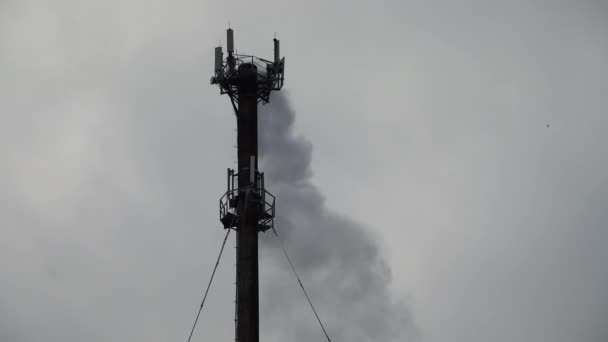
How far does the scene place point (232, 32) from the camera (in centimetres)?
7881

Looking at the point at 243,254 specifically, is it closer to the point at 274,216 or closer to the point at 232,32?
the point at 274,216

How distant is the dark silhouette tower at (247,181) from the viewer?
236 feet

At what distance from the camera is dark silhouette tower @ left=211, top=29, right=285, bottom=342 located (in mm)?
71938

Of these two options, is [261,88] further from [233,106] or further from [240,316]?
[240,316]

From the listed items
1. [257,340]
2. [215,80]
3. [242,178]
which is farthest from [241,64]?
[257,340]

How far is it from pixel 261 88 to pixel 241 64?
7.23 ft

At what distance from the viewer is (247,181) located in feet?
247

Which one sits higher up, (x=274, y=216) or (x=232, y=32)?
(x=232, y=32)

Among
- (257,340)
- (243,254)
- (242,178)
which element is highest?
(242,178)

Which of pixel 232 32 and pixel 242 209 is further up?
pixel 232 32

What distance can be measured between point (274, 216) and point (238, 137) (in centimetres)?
626

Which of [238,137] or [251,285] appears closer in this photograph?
[251,285]

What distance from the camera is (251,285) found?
72312 millimetres

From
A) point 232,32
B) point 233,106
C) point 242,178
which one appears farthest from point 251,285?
point 232,32
